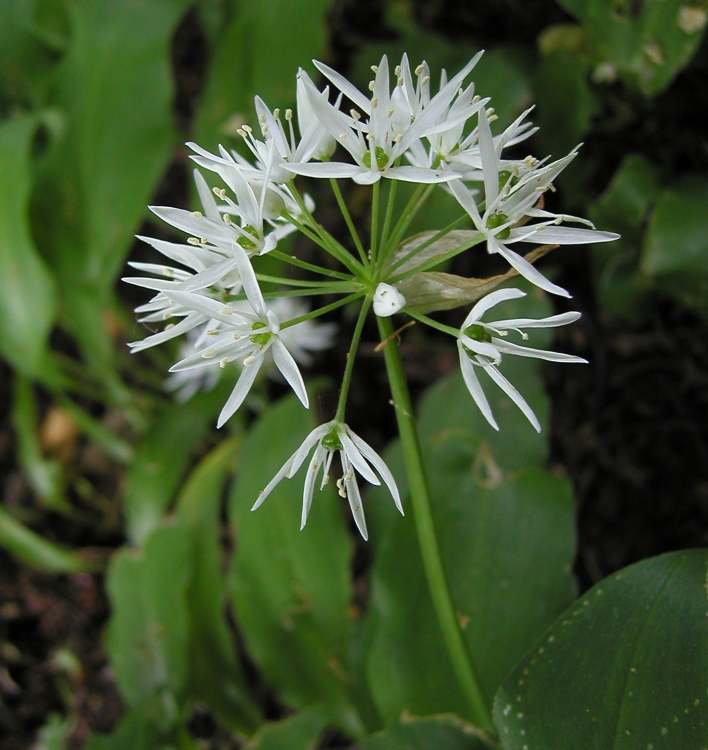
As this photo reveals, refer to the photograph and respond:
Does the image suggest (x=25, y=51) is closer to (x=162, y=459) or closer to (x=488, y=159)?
(x=162, y=459)

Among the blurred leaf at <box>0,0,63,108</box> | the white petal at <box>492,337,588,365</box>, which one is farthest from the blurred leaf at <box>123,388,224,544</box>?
the white petal at <box>492,337,588,365</box>

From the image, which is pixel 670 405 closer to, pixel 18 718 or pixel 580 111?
pixel 580 111

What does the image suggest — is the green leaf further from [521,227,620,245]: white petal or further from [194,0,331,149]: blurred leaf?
[194,0,331,149]: blurred leaf

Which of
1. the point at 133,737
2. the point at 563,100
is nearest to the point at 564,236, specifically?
the point at 563,100

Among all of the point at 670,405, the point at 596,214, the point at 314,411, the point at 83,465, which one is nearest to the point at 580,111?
the point at 596,214

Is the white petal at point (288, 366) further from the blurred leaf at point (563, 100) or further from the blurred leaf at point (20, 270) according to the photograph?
the blurred leaf at point (20, 270)

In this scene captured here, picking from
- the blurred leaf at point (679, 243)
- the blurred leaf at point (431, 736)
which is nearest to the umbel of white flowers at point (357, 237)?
the blurred leaf at point (431, 736)
